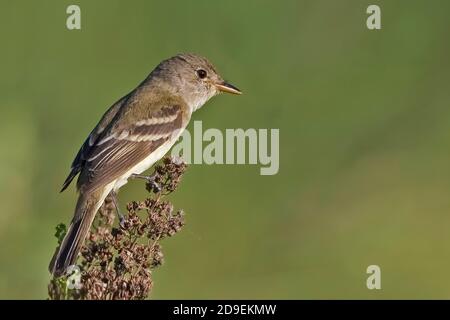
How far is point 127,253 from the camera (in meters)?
6.88

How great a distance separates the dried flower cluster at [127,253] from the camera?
6637mm

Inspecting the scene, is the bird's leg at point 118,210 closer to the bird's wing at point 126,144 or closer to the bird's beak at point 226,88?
the bird's wing at point 126,144

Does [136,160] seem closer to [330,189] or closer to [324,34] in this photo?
→ [330,189]

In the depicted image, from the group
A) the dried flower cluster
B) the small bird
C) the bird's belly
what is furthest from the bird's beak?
the dried flower cluster

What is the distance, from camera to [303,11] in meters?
12.2

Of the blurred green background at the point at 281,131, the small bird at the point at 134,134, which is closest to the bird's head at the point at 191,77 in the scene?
the small bird at the point at 134,134

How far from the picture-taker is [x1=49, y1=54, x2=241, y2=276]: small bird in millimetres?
7635

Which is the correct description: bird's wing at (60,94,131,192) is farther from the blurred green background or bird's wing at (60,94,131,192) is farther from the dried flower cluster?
the blurred green background

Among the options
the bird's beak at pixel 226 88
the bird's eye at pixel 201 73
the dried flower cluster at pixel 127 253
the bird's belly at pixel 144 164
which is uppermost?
the bird's eye at pixel 201 73

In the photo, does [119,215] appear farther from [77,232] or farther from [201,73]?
[201,73]

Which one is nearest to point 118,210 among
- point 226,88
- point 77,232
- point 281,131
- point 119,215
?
point 119,215

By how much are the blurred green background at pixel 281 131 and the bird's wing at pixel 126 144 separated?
41.2 inches

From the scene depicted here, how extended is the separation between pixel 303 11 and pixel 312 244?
304cm

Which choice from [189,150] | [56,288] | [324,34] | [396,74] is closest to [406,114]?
[396,74]
